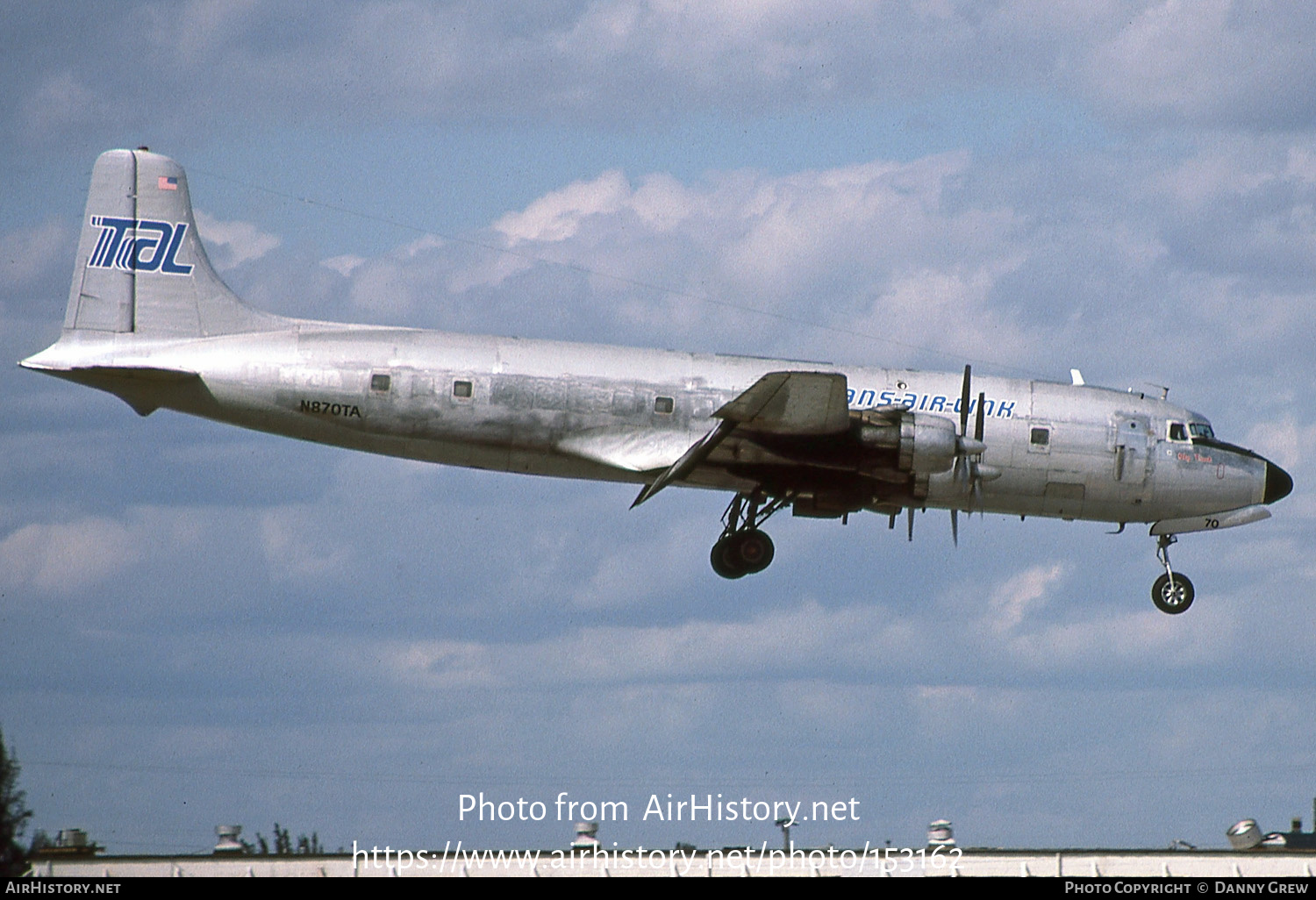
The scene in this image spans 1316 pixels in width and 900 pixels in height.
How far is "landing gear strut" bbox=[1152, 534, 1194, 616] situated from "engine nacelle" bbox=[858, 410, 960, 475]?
703 cm

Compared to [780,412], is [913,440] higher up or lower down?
lower down

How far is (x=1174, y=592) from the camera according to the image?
4253 centimetres

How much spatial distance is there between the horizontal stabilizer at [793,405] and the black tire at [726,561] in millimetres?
3104

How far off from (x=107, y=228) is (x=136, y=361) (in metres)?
3.60

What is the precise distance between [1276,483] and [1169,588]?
129 inches

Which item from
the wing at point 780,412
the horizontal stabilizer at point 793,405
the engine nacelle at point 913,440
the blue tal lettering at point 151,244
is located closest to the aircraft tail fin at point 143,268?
the blue tal lettering at point 151,244

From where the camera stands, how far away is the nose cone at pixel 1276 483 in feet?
138

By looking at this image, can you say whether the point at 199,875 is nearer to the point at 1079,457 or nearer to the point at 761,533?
the point at 761,533

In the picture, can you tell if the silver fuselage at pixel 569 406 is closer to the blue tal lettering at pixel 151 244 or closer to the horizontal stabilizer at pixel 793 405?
the horizontal stabilizer at pixel 793 405

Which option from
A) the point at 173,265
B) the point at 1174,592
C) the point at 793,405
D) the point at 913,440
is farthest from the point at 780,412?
the point at 173,265

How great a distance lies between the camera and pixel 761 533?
4062 cm

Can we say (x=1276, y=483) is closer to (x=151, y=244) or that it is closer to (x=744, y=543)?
(x=744, y=543)

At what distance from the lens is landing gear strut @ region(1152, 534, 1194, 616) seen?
1674 inches
